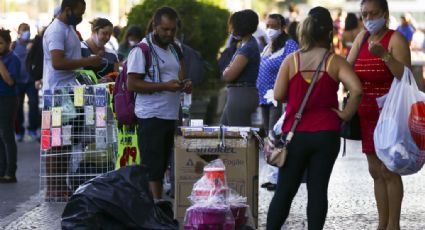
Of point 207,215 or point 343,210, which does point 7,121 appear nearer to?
point 343,210

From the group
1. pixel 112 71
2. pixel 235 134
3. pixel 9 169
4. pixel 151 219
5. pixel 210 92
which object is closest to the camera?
pixel 151 219

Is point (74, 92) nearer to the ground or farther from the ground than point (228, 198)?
farther from the ground

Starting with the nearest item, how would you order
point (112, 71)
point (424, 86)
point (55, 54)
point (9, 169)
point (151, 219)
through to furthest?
point (151, 219), point (55, 54), point (112, 71), point (9, 169), point (424, 86)

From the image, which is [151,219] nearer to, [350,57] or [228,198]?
[228,198]

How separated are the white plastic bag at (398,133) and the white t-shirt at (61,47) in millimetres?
3500

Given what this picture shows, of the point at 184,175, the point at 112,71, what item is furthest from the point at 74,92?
the point at 184,175

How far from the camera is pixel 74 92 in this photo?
10633 mm

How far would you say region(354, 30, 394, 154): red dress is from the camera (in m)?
8.41

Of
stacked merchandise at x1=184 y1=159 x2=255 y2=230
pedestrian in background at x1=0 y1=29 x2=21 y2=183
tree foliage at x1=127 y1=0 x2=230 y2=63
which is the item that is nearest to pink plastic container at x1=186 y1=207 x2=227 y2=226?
stacked merchandise at x1=184 y1=159 x2=255 y2=230

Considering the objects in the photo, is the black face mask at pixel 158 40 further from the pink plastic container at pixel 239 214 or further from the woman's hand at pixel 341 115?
the woman's hand at pixel 341 115

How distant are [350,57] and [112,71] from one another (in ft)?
12.9

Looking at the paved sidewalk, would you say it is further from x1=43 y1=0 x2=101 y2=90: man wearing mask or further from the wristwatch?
the wristwatch

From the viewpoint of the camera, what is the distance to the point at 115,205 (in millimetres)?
7961

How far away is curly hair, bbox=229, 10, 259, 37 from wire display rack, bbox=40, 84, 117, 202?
4.25ft
